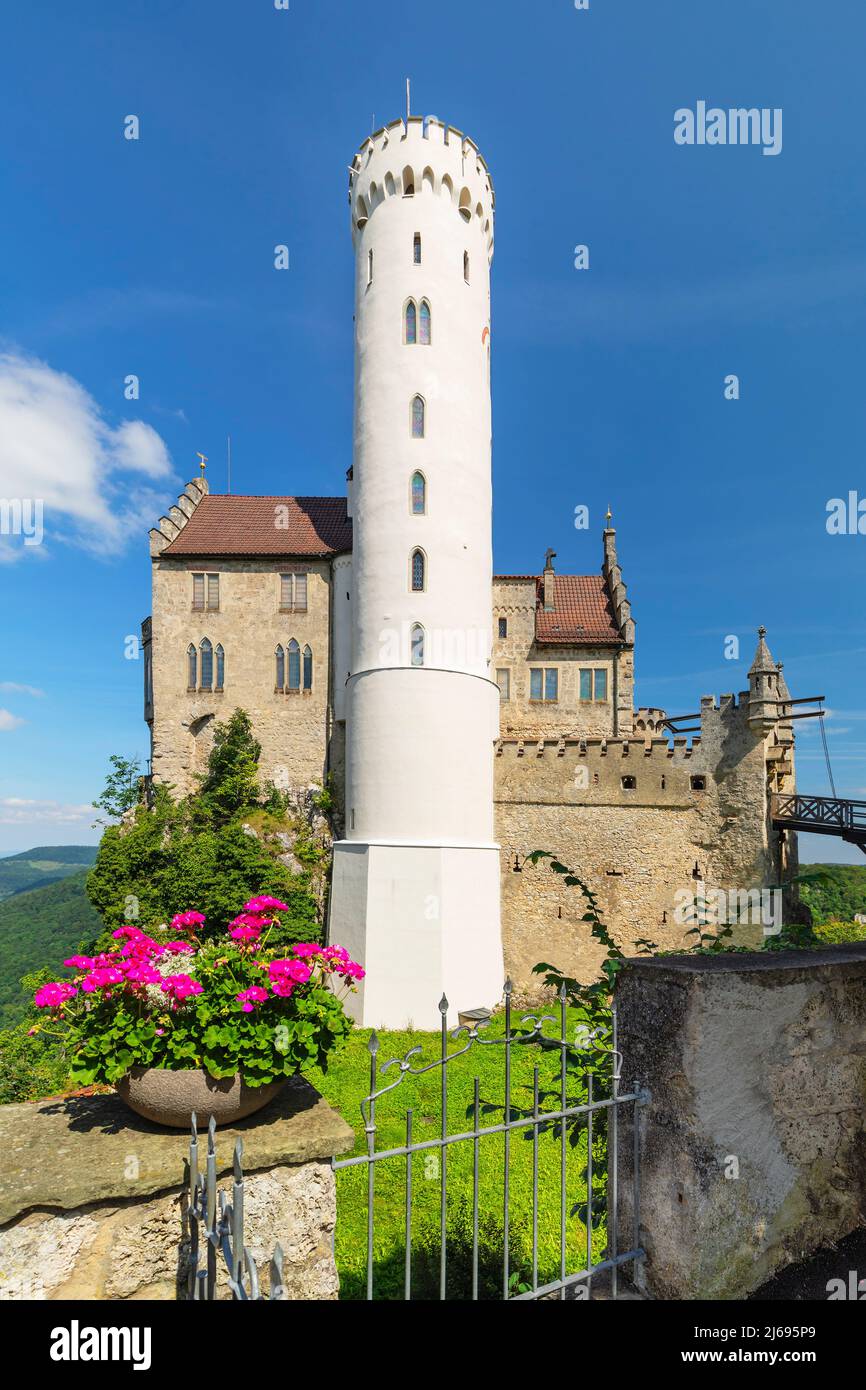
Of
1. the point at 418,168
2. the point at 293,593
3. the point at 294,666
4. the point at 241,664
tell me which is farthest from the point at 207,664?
the point at 418,168

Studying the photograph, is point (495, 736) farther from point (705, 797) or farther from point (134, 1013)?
point (134, 1013)

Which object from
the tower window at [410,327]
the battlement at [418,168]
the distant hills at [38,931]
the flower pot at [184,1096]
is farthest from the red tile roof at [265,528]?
the distant hills at [38,931]

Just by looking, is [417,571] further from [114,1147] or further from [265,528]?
[114,1147]

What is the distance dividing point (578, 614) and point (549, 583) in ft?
8.84

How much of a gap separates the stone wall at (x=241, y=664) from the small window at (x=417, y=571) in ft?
24.7

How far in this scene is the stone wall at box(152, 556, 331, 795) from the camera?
30188 mm

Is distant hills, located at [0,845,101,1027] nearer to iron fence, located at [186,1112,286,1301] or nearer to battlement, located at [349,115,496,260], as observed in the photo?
battlement, located at [349,115,496,260]

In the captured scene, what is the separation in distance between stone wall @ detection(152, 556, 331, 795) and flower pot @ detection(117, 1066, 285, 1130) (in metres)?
26.8

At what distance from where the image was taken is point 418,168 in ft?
82.3

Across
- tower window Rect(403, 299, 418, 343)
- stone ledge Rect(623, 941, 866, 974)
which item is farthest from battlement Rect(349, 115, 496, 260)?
stone ledge Rect(623, 941, 866, 974)

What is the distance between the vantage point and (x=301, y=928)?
78.0ft

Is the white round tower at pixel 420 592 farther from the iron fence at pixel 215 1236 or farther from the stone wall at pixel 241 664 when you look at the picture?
the iron fence at pixel 215 1236
